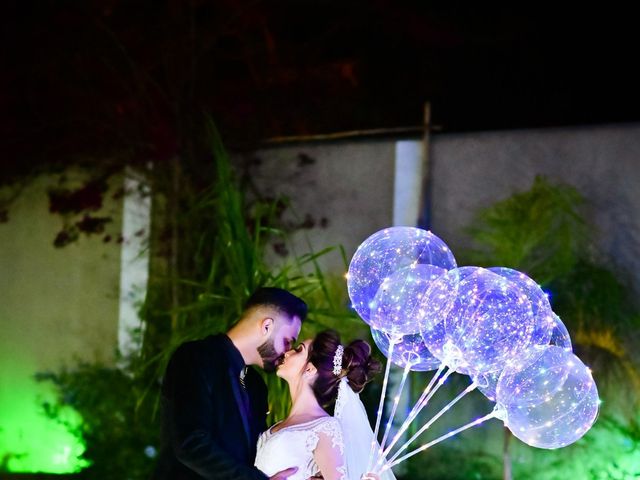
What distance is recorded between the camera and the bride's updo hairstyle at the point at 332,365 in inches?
196

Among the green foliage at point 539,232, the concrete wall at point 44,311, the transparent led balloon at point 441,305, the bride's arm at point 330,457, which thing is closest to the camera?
the bride's arm at point 330,457

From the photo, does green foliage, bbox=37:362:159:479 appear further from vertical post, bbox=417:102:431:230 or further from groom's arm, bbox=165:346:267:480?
groom's arm, bbox=165:346:267:480

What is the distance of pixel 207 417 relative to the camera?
4.68 metres

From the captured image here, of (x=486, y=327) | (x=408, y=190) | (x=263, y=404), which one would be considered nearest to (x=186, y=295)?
(x=408, y=190)

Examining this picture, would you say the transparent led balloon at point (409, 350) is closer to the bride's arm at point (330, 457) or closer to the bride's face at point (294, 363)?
the bride's face at point (294, 363)

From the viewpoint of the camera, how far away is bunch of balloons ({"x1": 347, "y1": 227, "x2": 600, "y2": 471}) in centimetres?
464

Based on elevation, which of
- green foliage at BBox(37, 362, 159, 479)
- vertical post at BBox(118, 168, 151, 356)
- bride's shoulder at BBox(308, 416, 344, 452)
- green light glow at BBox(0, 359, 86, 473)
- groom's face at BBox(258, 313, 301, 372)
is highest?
groom's face at BBox(258, 313, 301, 372)

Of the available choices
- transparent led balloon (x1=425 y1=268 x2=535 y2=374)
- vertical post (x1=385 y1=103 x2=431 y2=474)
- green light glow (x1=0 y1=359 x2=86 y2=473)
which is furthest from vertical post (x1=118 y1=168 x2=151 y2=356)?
transparent led balloon (x1=425 y1=268 x2=535 y2=374)

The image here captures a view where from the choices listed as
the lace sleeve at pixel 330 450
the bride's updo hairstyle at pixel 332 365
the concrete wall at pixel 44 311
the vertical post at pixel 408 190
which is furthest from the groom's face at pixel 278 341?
the concrete wall at pixel 44 311

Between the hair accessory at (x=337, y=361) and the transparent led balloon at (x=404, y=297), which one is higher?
the transparent led balloon at (x=404, y=297)

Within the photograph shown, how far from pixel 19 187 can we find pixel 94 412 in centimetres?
204

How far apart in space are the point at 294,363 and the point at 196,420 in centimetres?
53

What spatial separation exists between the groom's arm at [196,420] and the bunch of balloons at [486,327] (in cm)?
67

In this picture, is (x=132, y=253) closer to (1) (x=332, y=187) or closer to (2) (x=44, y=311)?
(2) (x=44, y=311)
